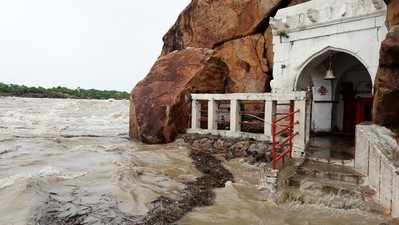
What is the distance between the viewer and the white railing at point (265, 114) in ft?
32.8

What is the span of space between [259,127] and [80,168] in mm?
6245

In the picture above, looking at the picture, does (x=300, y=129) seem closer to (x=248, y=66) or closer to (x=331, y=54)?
(x=331, y=54)

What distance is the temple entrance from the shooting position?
45.5ft

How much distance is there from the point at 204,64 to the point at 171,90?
175cm

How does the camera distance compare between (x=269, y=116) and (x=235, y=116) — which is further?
(x=235, y=116)

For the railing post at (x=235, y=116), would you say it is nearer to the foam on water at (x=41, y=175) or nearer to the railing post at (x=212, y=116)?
the railing post at (x=212, y=116)

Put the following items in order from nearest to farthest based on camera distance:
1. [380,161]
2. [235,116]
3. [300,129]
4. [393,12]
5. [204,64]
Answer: [380,161] < [393,12] < [300,129] < [235,116] < [204,64]

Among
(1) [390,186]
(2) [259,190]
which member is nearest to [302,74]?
(2) [259,190]

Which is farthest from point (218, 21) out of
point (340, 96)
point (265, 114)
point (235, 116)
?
point (265, 114)

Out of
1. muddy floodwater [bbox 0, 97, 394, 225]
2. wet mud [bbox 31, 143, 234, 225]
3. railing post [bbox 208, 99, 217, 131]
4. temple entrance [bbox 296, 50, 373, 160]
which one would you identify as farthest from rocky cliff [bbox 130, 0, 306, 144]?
wet mud [bbox 31, 143, 234, 225]

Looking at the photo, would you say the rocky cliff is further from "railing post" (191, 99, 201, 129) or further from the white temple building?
the white temple building

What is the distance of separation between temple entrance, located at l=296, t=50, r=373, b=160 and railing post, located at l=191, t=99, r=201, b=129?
4040mm

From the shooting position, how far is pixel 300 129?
996 cm

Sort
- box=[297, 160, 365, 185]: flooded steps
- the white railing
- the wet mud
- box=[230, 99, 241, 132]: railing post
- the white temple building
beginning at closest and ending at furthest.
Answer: the wet mud
box=[297, 160, 365, 185]: flooded steps
the white railing
the white temple building
box=[230, 99, 241, 132]: railing post
